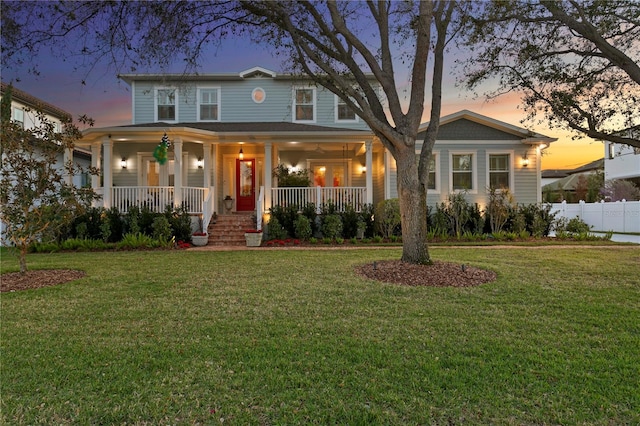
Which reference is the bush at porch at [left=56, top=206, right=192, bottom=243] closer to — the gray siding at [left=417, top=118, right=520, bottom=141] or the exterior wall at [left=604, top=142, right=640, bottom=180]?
the gray siding at [left=417, top=118, right=520, bottom=141]

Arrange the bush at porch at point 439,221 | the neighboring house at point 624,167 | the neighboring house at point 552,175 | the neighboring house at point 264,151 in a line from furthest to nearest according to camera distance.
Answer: the neighboring house at point 552,175 → the neighboring house at point 624,167 → the neighboring house at point 264,151 → the bush at porch at point 439,221

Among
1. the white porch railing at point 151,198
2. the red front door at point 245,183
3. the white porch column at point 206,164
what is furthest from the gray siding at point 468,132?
the white porch railing at point 151,198

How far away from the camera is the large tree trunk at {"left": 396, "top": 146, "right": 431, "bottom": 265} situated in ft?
21.7

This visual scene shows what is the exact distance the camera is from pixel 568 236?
39.3 ft

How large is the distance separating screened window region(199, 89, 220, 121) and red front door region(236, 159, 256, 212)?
2335 millimetres

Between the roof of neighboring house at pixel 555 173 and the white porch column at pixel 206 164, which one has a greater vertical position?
the roof of neighboring house at pixel 555 173

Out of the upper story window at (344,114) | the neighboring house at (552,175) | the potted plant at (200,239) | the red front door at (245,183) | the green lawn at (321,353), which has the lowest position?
the green lawn at (321,353)

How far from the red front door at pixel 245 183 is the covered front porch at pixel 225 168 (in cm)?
4

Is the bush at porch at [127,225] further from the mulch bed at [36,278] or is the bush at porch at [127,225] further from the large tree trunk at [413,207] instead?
the large tree trunk at [413,207]

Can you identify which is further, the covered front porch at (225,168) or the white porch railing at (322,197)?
the white porch railing at (322,197)

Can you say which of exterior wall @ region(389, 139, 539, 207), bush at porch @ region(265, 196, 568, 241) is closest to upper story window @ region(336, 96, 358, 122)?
exterior wall @ region(389, 139, 539, 207)

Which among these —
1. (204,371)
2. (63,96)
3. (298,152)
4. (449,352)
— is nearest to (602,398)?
(449,352)

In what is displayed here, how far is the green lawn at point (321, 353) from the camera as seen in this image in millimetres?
2246

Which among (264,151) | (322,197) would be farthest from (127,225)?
(322,197)
